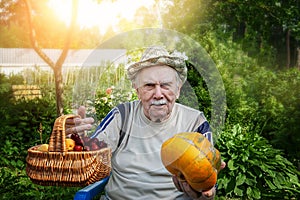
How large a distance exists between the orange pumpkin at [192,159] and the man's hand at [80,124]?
47cm

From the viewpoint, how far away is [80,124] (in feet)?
6.02

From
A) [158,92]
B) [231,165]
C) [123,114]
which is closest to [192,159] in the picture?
[158,92]

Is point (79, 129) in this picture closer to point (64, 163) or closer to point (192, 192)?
point (64, 163)

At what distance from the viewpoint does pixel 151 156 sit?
6.02 ft

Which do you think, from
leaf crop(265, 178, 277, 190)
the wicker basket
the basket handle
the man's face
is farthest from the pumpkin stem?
leaf crop(265, 178, 277, 190)

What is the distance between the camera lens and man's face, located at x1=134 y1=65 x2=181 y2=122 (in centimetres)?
164

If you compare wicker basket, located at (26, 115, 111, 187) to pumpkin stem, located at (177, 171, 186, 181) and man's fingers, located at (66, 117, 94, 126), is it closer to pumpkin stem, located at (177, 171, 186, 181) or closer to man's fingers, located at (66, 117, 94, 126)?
man's fingers, located at (66, 117, 94, 126)

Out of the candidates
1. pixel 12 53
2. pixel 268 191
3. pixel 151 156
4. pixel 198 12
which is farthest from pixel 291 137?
pixel 12 53

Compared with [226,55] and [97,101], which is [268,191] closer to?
[226,55]

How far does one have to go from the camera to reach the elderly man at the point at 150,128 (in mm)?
1645

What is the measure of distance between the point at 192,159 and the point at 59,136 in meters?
0.65

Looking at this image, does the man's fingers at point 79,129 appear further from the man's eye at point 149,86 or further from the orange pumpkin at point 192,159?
the orange pumpkin at point 192,159

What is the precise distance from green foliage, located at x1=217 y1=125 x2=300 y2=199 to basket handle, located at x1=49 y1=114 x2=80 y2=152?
233cm

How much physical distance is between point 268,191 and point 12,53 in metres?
22.4
